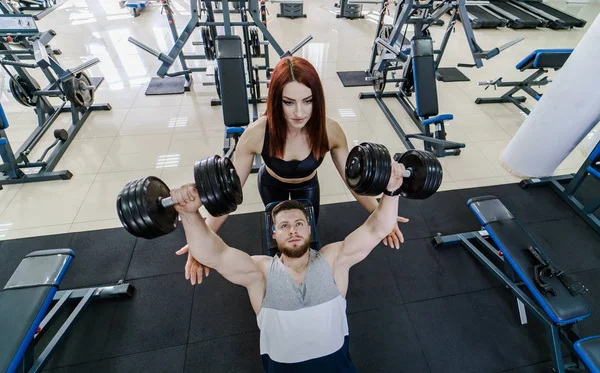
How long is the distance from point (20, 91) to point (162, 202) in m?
3.13

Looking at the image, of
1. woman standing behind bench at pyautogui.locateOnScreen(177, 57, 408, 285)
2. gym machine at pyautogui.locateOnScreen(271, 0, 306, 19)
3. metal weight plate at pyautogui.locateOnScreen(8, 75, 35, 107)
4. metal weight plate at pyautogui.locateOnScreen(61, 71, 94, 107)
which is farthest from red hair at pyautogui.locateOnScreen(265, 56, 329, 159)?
gym machine at pyautogui.locateOnScreen(271, 0, 306, 19)

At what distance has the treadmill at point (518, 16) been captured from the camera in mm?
6375

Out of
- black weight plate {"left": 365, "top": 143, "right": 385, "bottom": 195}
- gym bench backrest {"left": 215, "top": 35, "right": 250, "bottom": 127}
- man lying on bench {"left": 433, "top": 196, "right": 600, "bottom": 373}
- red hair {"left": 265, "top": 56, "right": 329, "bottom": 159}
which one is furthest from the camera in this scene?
gym bench backrest {"left": 215, "top": 35, "right": 250, "bottom": 127}

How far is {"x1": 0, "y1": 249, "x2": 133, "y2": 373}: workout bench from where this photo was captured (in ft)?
4.30

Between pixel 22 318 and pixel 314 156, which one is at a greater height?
pixel 314 156

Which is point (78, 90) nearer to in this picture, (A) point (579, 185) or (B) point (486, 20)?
(A) point (579, 185)

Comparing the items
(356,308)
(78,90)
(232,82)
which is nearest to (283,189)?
(356,308)

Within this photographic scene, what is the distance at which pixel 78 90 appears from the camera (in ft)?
9.93

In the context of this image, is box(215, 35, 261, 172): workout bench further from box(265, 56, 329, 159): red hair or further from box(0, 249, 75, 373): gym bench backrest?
box(0, 249, 75, 373): gym bench backrest

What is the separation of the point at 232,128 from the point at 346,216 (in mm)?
1341

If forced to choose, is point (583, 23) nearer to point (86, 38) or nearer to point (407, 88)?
point (407, 88)

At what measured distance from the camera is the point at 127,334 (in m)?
1.75

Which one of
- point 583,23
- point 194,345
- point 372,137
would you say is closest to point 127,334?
point 194,345

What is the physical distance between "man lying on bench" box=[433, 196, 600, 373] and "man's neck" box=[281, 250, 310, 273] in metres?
1.34
